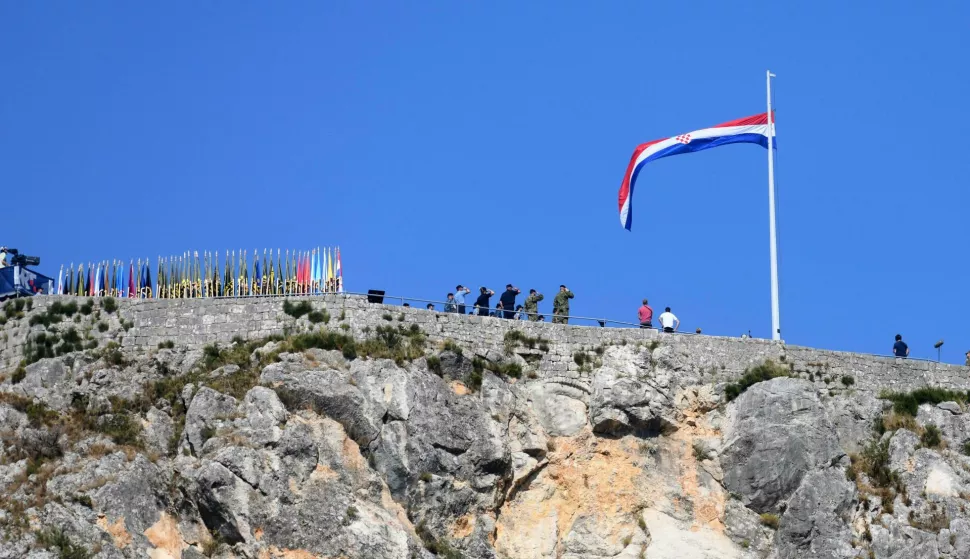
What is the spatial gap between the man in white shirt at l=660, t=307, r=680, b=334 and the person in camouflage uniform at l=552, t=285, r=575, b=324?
125 inches

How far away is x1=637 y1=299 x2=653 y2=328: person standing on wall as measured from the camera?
223 ft

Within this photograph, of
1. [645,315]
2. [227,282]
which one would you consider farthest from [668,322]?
[227,282]

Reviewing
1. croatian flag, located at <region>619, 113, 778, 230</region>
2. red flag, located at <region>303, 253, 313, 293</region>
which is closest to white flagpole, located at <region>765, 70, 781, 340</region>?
croatian flag, located at <region>619, 113, 778, 230</region>

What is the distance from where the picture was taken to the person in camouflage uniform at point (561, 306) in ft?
221

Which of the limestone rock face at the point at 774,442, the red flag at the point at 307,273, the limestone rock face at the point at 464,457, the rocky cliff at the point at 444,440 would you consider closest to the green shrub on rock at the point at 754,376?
the rocky cliff at the point at 444,440

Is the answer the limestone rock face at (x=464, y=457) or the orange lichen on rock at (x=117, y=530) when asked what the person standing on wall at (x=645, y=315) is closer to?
the limestone rock face at (x=464, y=457)

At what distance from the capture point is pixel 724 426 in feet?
214

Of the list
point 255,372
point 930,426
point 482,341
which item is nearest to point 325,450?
point 255,372

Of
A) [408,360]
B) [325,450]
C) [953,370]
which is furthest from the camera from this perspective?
[953,370]

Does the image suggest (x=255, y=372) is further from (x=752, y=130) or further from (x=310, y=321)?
(x=752, y=130)

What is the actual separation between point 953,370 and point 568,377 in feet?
44.7

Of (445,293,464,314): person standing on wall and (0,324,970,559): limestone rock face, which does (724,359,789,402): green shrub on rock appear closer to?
(0,324,970,559): limestone rock face

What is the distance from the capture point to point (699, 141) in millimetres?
71750

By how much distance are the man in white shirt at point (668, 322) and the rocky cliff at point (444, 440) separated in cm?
100
